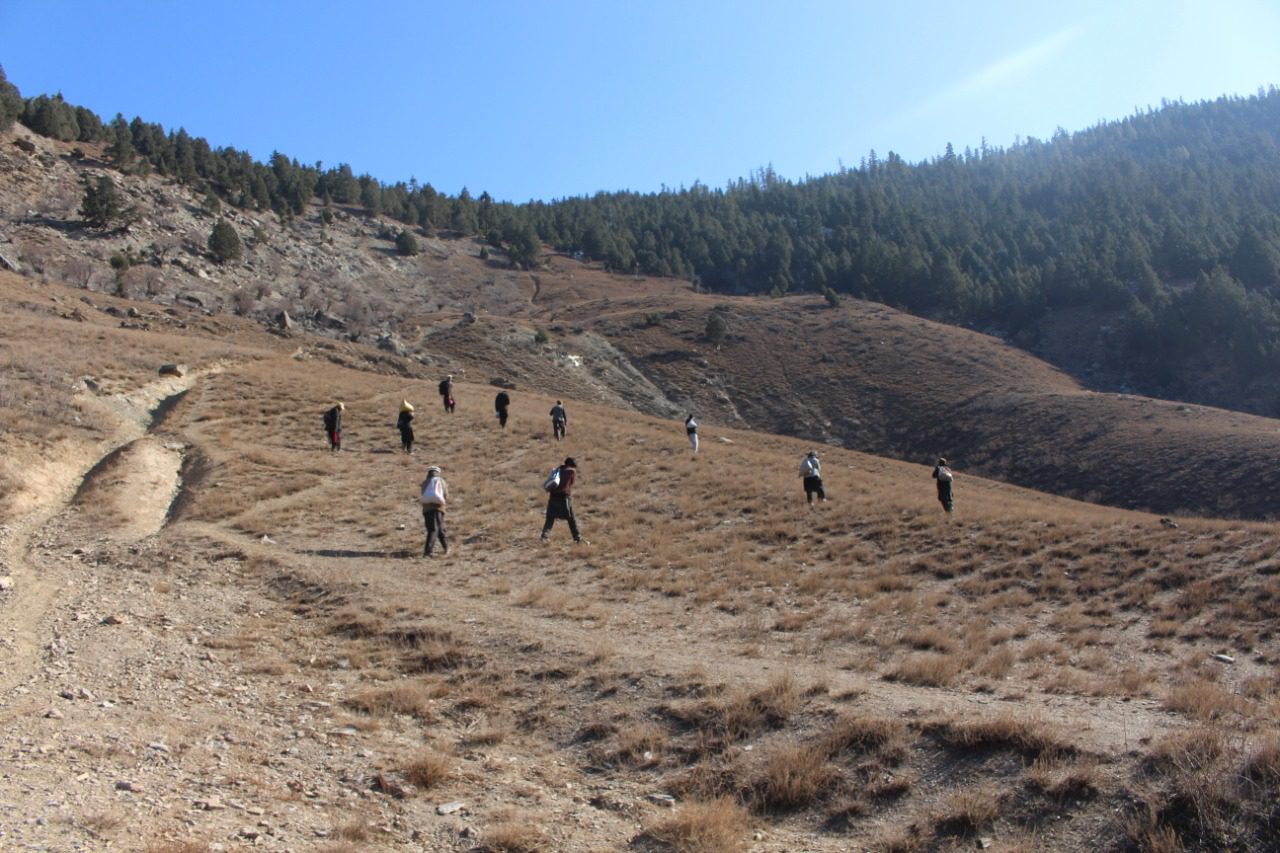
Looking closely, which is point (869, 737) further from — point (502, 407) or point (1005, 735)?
point (502, 407)

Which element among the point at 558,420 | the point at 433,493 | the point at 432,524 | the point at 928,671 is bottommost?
the point at 928,671

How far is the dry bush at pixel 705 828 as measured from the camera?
19.2 feet

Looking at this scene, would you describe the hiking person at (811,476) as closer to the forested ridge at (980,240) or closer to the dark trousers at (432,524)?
the dark trousers at (432,524)

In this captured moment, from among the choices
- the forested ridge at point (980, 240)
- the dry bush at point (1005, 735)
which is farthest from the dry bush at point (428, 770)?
A: the forested ridge at point (980, 240)

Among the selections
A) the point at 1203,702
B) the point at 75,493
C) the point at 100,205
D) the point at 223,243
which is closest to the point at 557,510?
the point at 1203,702

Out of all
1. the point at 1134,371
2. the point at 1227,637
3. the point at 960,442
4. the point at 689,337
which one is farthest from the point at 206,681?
the point at 1134,371

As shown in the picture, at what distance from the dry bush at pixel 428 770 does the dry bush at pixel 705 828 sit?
189 centimetres

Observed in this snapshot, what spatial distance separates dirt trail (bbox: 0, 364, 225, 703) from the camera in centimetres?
1053

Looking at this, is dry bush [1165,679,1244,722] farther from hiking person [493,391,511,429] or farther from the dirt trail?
hiking person [493,391,511,429]

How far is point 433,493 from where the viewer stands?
15820mm

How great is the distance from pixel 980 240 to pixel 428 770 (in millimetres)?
150810

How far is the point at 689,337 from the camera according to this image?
297ft

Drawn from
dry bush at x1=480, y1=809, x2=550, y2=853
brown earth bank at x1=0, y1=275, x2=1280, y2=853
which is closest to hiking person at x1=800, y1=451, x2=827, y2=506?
brown earth bank at x1=0, y1=275, x2=1280, y2=853

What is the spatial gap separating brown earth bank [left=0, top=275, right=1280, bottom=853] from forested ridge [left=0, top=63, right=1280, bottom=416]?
85717 mm
